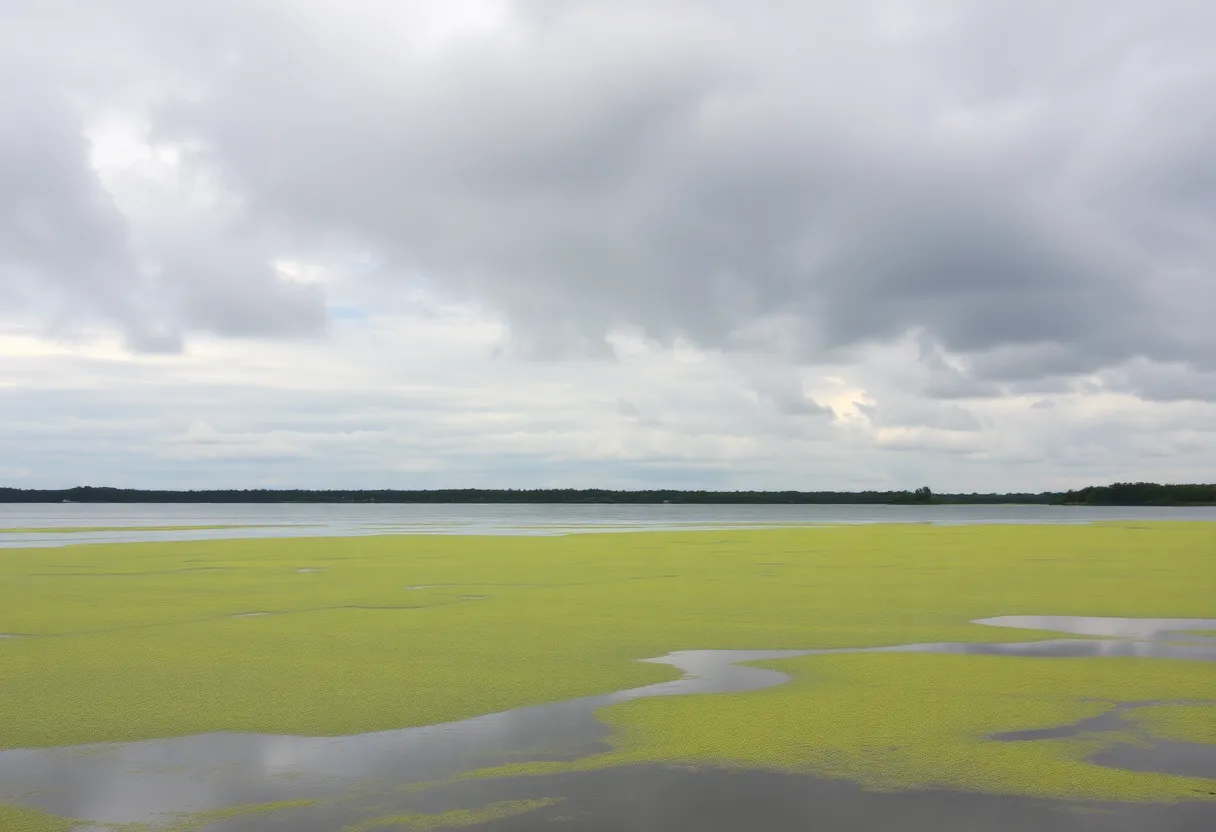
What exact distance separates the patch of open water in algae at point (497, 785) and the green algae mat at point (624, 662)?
10.1 inches

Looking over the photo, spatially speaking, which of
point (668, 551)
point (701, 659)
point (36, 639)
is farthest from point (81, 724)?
point (668, 551)

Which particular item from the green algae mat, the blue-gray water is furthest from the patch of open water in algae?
the blue-gray water

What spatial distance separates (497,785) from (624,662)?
4196 millimetres

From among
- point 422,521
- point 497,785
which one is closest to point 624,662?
point 497,785

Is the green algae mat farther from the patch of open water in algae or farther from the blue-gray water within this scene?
the blue-gray water

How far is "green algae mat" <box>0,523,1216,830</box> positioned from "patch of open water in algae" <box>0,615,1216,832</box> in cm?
26

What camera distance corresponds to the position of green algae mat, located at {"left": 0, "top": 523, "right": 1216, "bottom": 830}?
6637 mm

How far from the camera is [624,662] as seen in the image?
9.86m

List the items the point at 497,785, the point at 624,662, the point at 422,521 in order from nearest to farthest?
the point at 497,785, the point at 624,662, the point at 422,521

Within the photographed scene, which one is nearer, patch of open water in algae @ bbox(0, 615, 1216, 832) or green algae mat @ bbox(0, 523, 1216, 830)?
patch of open water in algae @ bbox(0, 615, 1216, 832)

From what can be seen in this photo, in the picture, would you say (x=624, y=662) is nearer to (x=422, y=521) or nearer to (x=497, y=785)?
(x=497, y=785)

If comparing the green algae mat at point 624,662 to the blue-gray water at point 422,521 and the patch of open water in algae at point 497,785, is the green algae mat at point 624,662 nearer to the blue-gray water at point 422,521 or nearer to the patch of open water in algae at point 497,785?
the patch of open water in algae at point 497,785

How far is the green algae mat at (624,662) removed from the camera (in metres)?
6.64

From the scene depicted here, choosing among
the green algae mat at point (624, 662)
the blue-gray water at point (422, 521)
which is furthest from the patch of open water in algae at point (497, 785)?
the blue-gray water at point (422, 521)
